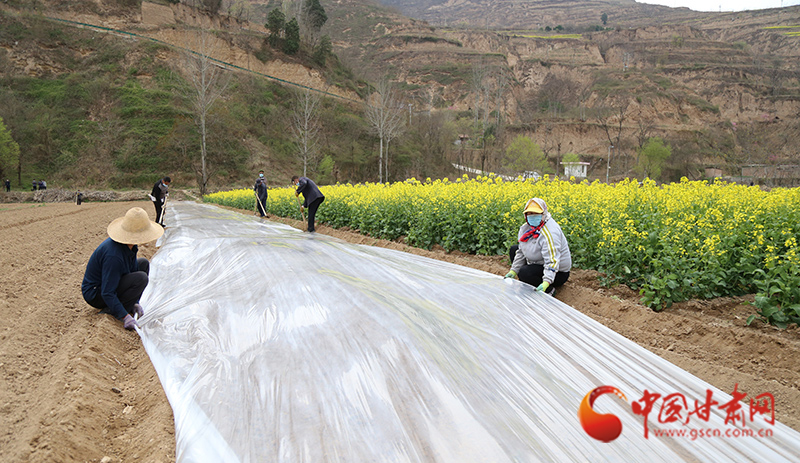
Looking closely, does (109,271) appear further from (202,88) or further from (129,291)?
(202,88)

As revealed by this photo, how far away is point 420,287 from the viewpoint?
4035 mm

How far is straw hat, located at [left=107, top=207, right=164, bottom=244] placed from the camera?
423 centimetres

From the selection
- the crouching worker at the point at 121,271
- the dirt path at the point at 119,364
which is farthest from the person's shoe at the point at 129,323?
the dirt path at the point at 119,364

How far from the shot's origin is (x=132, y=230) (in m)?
4.30

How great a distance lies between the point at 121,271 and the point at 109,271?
0.18 meters

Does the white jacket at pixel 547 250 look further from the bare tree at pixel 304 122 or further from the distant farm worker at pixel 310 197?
the bare tree at pixel 304 122

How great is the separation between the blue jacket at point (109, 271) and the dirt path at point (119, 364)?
27 cm

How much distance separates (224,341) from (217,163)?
133 ft

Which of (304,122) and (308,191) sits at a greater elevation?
(304,122)

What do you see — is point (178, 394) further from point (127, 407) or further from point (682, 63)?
point (682, 63)

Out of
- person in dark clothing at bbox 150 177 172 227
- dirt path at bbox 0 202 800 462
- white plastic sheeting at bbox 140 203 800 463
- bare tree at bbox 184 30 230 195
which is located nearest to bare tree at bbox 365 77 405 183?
bare tree at bbox 184 30 230 195

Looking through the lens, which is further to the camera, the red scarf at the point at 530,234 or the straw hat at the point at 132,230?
the red scarf at the point at 530,234

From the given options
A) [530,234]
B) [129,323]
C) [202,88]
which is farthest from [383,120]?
[129,323]

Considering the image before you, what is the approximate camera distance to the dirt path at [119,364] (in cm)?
248
